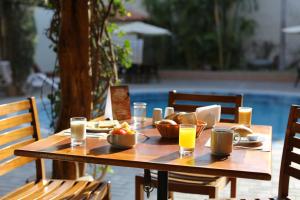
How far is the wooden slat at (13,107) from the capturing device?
2254mm

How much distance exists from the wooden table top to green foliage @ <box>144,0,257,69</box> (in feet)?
43.0

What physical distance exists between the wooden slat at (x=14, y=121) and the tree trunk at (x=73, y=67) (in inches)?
27.1

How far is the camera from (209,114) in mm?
2363

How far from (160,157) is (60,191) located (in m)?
0.75

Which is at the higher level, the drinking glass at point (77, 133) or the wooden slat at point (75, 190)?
the drinking glass at point (77, 133)

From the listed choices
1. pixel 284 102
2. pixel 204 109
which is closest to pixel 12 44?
pixel 284 102

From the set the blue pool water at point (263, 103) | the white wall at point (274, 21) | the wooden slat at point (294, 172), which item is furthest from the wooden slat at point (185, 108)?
the white wall at point (274, 21)

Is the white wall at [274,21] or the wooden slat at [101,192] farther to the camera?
the white wall at [274,21]

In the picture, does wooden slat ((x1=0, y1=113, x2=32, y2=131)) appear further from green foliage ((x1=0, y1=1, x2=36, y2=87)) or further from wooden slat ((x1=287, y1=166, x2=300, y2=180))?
green foliage ((x1=0, y1=1, x2=36, y2=87))

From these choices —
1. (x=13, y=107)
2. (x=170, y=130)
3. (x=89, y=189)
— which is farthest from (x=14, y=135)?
(x=170, y=130)

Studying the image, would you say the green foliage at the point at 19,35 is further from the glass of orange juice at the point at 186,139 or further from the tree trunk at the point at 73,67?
the glass of orange juice at the point at 186,139

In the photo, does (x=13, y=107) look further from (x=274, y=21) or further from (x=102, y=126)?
(x=274, y=21)

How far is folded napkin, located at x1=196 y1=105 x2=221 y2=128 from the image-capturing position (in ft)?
7.68

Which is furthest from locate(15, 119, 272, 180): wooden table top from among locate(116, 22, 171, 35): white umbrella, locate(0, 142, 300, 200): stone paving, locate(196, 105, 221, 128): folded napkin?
locate(116, 22, 171, 35): white umbrella
